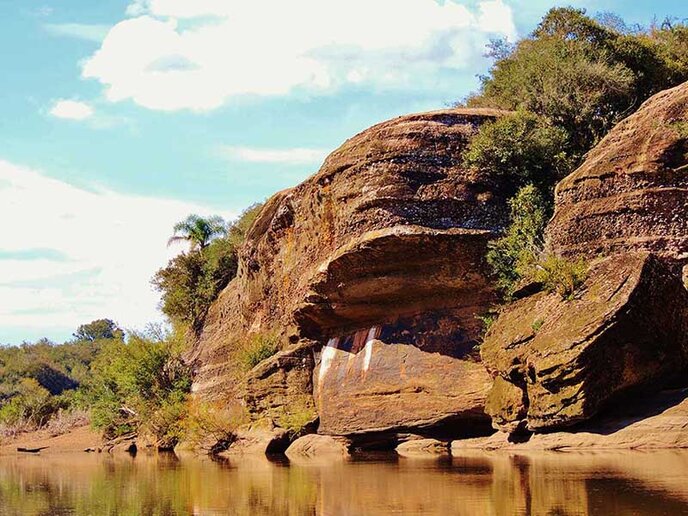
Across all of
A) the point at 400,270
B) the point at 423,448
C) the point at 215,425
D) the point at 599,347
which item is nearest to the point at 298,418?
the point at 215,425

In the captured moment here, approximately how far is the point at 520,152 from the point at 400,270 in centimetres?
542

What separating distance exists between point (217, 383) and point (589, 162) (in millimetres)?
21343

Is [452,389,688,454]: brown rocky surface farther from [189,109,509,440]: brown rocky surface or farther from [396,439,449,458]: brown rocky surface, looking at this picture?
[189,109,509,440]: brown rocky surface

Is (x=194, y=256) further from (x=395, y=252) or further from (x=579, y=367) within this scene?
(x=579, y=367)

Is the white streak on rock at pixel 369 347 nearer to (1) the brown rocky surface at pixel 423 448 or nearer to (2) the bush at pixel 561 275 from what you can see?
(1) the brown rocky surface at pixel 423 448

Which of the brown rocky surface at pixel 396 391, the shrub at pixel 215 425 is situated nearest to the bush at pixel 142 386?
the shrub at pixel 215 425

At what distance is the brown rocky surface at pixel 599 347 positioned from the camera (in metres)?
20.6

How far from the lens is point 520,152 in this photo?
2850 cm

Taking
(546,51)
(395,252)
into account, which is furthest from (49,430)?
(546,51)

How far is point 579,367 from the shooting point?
20547 millimetres

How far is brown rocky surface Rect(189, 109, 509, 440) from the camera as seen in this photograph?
2712cm

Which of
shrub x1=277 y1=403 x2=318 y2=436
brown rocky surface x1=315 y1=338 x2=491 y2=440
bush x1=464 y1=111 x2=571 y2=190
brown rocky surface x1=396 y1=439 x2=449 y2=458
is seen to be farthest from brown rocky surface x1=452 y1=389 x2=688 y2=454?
shrub x1=277 y1=403 x2=318 y2=436

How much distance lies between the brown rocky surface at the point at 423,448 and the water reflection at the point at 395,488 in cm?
148

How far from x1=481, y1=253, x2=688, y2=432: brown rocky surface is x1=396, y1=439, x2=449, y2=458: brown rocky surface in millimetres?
3123
